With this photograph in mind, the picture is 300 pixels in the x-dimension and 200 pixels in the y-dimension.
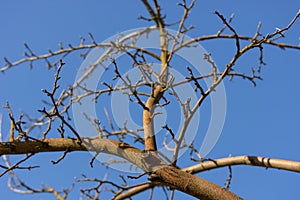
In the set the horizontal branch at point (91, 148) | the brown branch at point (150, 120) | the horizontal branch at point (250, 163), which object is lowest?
the horizontal branch at point (250, 163)

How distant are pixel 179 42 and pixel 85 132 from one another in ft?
2.37

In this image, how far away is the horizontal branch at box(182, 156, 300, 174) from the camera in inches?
59.4

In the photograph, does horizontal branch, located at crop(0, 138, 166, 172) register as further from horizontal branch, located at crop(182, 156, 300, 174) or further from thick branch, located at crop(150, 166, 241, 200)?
horizontal branch, located at crop(182, 156, 300, 174)

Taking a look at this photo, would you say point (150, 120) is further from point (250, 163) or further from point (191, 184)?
point (250, 163)

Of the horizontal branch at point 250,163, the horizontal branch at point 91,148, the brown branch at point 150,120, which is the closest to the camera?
the horizontal branch at point 250,163

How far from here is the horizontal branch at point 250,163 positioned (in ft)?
4.95

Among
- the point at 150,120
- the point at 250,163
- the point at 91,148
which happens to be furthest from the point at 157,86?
the point at 250,163

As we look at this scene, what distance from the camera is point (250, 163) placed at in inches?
64.4

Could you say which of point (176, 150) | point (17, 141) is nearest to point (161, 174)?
point (176, 150)

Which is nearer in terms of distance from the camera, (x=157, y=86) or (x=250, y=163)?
(x=250, y=163)

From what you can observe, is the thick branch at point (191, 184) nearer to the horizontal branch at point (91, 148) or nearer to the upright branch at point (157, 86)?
the horizontal branch at point (91, 148)

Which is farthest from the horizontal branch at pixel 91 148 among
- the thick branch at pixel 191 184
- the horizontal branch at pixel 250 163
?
the horizontal branch at pixel 250 163

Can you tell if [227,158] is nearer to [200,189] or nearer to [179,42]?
[200,189]

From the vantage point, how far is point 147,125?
1812mm
